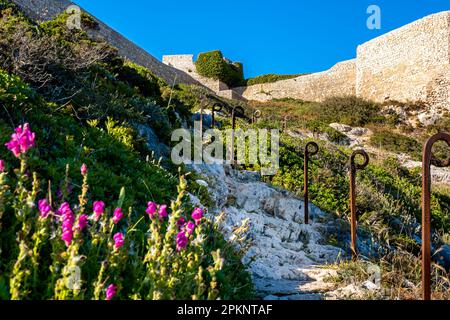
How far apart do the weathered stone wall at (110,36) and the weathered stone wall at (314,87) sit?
1349 centimetres

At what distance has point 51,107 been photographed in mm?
5328

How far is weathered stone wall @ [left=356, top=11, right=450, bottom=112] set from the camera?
33.2m

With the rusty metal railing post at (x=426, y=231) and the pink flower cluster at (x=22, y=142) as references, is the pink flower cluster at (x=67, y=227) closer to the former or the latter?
the pink flower cluster at (x=22, y=142)

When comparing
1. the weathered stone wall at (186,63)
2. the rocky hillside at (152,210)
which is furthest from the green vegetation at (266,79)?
the rocky hillside at (152,210)

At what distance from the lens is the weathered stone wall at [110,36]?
59.1 ft

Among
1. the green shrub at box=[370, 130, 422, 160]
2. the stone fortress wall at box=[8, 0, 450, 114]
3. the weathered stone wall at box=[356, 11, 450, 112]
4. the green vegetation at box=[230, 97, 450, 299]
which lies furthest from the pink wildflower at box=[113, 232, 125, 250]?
the weathered stone wall at box=[356, 11, 450, 112]

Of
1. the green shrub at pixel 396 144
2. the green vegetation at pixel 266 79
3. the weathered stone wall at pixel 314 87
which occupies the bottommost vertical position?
A: the green shrub at pixel 396 144

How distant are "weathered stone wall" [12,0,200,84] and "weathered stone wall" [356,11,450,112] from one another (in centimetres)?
1935

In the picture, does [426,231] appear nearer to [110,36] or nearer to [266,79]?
[110,36]

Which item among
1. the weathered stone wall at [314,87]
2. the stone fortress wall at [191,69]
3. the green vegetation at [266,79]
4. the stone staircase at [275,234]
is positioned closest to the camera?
the stone staircase at [275,234]

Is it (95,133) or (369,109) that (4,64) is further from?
(369,109)

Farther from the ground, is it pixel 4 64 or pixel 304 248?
pixel 4 64

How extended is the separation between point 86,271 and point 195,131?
7611 mm
